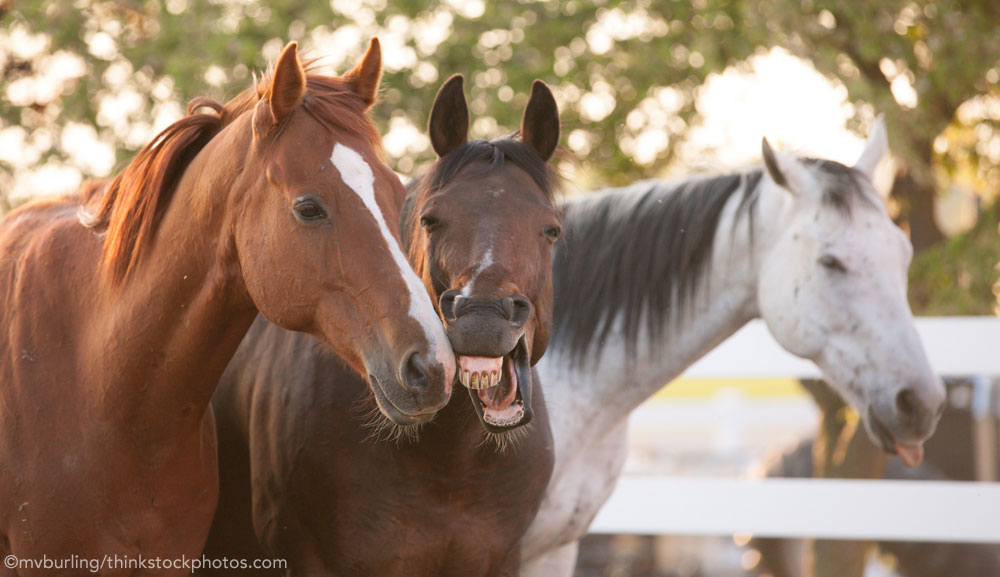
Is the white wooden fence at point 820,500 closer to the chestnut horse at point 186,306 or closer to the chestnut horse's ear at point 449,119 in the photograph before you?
the chestnut horse's ear at point 449,119

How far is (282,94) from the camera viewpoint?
2305 mm

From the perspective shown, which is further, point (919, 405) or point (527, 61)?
point (527, 61)

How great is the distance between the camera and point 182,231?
2432 millimetres

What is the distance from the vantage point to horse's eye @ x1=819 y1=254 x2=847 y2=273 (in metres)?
3.51

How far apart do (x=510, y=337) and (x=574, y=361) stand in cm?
132

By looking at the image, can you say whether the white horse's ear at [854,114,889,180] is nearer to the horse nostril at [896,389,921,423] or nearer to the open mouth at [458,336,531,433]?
the horse nostril at [896,389,921,423]

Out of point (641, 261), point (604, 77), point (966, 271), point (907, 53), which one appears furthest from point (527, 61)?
point (641, 261)

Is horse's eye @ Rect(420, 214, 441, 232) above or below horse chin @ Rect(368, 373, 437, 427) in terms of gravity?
above

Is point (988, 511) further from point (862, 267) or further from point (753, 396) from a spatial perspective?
point (753, 396)

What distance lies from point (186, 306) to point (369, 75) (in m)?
0.74

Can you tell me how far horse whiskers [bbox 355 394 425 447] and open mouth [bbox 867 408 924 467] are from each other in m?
1.63

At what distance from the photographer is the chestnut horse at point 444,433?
8.74 ft

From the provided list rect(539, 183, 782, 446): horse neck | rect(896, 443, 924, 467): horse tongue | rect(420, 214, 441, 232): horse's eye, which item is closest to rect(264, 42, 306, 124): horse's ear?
rect(420, 214, 441, 232): horse's eye

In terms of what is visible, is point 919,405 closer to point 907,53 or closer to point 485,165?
point 485,165
